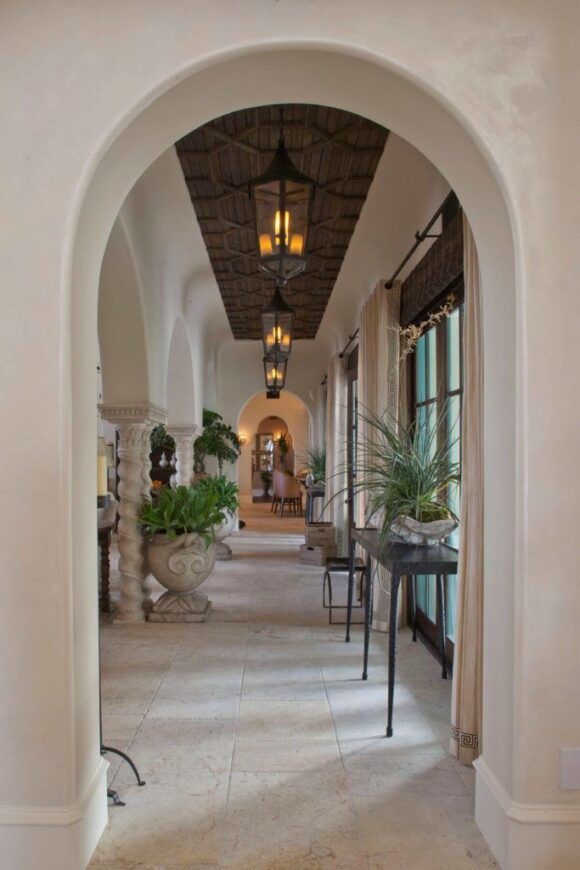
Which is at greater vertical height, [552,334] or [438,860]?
[552,334]

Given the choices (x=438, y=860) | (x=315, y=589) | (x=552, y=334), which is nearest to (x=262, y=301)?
(x=315, y=589)

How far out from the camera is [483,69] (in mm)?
2066

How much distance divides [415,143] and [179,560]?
12.6 ft

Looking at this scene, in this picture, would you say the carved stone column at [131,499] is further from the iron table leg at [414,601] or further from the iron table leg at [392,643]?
the iron table leg at [392,643]

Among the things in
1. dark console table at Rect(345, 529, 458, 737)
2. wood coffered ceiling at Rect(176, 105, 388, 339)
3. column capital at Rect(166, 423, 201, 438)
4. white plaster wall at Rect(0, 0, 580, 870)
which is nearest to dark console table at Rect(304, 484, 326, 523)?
column capital at Rect(166, 423, 201, 438)

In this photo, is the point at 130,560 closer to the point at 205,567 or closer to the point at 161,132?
the point at 205,567

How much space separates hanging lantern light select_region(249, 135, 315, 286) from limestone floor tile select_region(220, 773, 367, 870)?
2.17 m

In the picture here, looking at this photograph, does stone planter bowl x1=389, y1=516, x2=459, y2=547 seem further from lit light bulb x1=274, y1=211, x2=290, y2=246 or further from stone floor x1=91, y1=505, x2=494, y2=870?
lit light bulb x1=274, y1=211, x2=290, y2=246

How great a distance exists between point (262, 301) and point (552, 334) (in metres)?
5.95

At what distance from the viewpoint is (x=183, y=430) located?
816 cm

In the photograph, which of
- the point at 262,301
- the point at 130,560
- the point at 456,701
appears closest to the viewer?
the point at 456,701

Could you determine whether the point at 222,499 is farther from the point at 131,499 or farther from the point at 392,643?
the point at 392,643

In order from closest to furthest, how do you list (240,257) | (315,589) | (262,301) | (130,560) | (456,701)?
(456,701), (130,560), (240,257), (315,589), (262,301)

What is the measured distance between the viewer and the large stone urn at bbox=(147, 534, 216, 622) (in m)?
5.18
